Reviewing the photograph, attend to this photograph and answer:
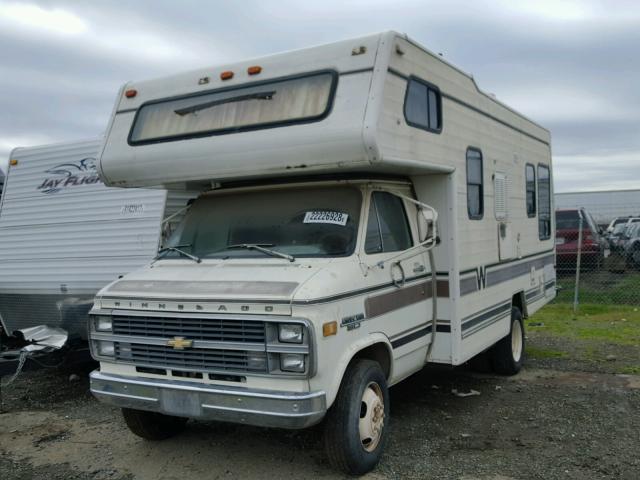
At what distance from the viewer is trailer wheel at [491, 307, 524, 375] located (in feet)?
25.0

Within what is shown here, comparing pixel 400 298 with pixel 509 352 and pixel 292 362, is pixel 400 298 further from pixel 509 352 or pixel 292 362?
pixel 509 352

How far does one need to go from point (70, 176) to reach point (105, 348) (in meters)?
3.47

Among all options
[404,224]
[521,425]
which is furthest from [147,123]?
[521,425]

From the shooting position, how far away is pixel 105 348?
4996 millimetres

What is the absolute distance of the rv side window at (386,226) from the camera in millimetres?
5141

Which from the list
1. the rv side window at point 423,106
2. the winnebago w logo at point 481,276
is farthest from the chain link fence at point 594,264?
the rv side window at point 423,106

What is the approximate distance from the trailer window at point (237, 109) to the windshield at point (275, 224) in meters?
0.65

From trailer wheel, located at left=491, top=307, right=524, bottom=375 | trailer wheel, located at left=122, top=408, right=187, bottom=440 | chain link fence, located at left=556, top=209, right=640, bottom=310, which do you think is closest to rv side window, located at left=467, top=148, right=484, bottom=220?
trailer wheel, located at left=491, top=307, right=524, bottom=375

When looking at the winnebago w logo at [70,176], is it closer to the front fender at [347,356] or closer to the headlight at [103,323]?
the headlight at [103,323]

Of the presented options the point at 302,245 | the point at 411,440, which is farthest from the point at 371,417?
the point at 302,245

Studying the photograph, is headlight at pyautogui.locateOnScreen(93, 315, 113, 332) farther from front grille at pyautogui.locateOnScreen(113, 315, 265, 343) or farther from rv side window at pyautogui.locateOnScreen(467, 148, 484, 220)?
rv side window at pyautogui.locateOnScreen(467, 148, 484, 220)

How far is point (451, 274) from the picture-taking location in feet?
19.2

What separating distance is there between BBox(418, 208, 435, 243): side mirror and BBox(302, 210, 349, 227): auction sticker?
0.71 meters

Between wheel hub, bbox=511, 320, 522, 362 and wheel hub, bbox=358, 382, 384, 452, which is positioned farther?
wheel hub, bbox=511, 320, 522, 362
